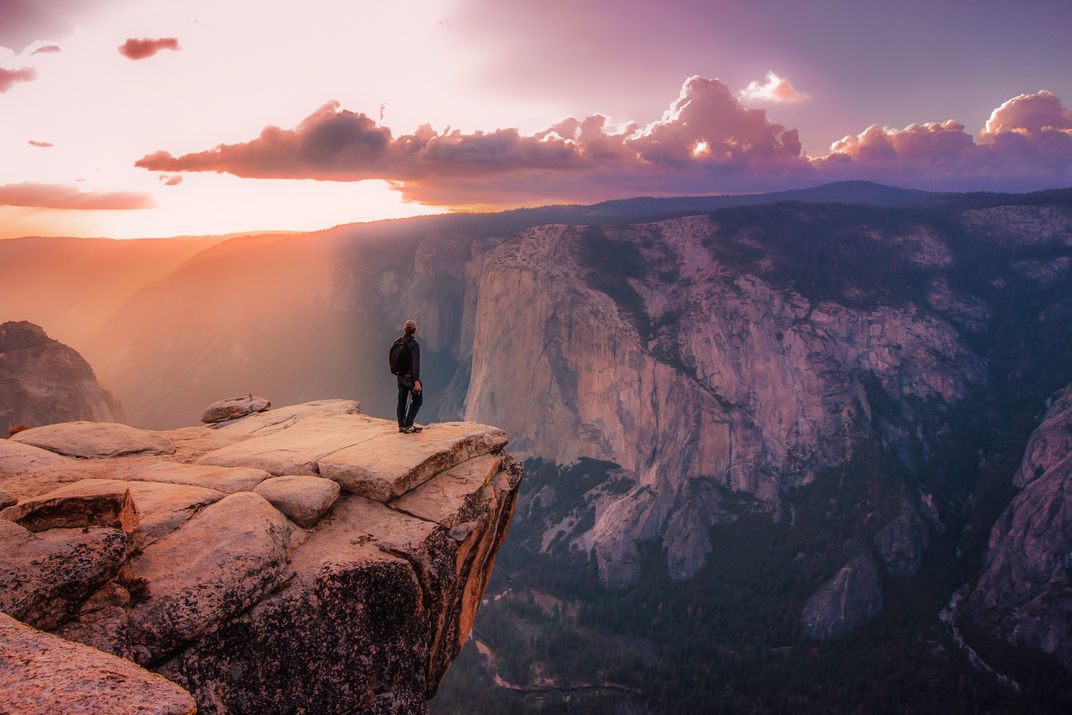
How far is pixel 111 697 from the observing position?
678 centimetres

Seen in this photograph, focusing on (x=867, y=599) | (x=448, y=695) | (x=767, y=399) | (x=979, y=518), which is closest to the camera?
(x=448, y=695)

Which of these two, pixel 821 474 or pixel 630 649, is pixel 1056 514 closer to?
pixel 821 474

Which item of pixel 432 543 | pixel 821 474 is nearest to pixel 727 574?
pixel 821 474

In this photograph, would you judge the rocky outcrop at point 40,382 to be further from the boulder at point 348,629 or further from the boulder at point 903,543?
the boulder at point 903,543

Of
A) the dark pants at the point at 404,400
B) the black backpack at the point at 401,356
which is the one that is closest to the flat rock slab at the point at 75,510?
the dark pants at the point at 404,400

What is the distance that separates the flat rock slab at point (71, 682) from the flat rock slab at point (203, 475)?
8771 mm

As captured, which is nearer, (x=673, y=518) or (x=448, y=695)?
(x=448, y=695)

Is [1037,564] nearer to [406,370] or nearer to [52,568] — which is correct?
[406,370]

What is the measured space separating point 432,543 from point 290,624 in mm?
4230

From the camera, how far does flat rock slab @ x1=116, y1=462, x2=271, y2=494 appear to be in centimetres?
1650

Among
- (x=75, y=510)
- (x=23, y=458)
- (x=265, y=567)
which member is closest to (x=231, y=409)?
(x=23, y=458)

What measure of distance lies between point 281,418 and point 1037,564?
543 ft

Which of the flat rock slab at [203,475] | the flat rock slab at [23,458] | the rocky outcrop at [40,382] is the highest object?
the flat rock slab at [23,458]

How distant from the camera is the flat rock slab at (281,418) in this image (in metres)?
25.7
